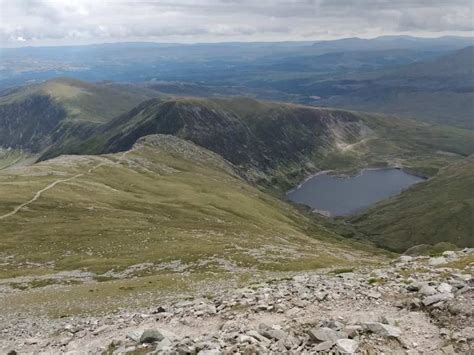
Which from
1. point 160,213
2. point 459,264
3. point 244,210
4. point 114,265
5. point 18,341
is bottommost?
point 244,210

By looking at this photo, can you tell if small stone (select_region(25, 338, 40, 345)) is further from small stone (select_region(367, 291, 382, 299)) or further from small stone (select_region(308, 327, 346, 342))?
small stone (select_region(367, 291, 382, 299))

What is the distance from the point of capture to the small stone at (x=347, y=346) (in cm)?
2314

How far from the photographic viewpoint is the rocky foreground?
24812 millimetres

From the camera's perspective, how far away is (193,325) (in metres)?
31.3

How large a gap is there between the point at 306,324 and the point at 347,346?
4.64 meters

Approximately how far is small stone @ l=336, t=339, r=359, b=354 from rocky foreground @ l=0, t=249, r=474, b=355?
52 mm

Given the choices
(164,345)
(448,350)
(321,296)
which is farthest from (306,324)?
(164,345)

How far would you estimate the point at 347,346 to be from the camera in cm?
2348

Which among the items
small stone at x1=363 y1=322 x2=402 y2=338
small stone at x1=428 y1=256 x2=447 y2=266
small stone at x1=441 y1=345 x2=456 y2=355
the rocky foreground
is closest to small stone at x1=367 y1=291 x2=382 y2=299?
the rocky foreground

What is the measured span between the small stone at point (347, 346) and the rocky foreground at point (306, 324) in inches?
2.0

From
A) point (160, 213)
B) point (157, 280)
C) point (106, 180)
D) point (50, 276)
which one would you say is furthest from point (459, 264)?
point (106, 180)

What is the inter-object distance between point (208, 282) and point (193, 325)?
1044 inches

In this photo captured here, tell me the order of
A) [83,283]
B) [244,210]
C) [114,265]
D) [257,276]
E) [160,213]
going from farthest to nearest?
[244,210]
[160,213]
[114,265]
[83,283]
[257,276]

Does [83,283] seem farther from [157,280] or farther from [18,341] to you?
[18,341]
